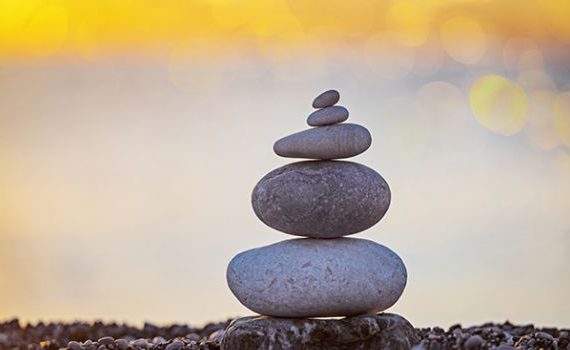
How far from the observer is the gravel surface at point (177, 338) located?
13.1m

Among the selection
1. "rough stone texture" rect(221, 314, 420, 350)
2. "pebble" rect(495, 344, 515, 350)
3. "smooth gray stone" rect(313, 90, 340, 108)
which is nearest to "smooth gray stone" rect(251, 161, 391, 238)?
"smooth gray stone" rect(313, 90, 340, 108)

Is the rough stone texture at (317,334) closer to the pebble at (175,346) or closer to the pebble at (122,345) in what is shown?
the pebble at (175,346)

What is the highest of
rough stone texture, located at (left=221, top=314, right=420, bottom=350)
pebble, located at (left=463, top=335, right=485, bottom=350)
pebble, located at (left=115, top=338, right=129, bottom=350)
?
pebble, located at (left=115, top=338, right=129, bottom=350)

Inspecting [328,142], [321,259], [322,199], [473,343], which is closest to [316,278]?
[321,259]

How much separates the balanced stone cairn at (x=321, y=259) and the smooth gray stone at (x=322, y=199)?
0.4 inches

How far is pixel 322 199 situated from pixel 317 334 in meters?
1.46

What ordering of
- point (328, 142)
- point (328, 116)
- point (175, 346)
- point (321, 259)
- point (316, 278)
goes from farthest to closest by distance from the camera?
point (175, 346) → point (328, 116) → point (328, 142) → point (321, 259) → point (316, 278)

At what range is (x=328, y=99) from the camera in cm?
1334

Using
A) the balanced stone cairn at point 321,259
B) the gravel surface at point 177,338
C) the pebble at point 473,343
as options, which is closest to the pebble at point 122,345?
the gravel surface at point 177,338

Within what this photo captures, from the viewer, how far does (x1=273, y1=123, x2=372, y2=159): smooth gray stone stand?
13.1 metres

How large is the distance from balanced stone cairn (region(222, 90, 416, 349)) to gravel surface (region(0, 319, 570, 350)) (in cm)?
77

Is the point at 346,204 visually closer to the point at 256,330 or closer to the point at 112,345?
the point at 256,330

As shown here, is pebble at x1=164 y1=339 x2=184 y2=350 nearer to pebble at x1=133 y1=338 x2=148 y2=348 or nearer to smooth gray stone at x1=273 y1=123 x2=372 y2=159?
pebble at x1=133 y1=338 x2=148 y2=348

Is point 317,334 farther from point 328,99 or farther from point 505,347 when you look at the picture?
point 328,99
